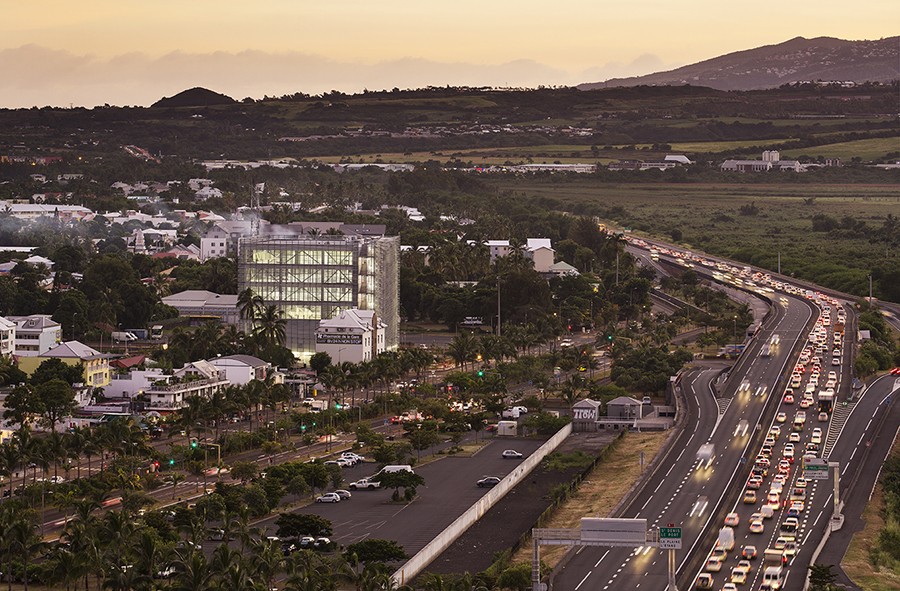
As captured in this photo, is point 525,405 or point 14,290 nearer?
point 525,405

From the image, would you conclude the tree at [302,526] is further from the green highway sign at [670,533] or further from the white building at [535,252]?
the white building at [535,252]

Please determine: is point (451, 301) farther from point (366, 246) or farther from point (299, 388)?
point (299, 388)

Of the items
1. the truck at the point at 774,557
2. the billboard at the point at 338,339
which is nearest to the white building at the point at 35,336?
the billboard at the point at 338,339

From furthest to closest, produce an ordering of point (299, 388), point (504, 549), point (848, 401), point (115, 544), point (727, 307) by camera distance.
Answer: point (727, 307)
point (299, 388)
point (848, 401)
point (504, 549)
point (115, 544)

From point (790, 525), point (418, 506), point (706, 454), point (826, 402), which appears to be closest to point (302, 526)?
point (418, 506)

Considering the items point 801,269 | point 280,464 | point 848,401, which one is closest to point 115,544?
point 280,464

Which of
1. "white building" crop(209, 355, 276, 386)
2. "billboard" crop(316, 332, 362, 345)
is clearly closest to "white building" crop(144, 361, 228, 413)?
"white building" crop(209, 355, 276, 386)

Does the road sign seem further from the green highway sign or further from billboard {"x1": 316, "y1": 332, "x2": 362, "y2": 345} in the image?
billboard {"x1": 316, "y1": 332, "x2": 362, "y2": 345}
